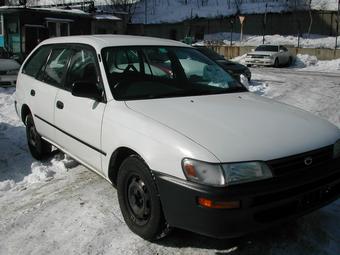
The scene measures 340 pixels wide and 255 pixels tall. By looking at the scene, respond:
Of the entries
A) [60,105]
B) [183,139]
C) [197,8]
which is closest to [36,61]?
[60,105]

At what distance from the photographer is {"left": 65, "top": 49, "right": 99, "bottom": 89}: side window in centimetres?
401

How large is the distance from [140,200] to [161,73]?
1457 millimetres

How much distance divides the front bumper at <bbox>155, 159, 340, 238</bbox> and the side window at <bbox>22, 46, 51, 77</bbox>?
2958mm

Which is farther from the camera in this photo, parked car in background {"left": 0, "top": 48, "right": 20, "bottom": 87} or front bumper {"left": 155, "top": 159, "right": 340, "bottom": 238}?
parked car in background {"left": 0, "top": 48, "right": 20, "bottom": 87}

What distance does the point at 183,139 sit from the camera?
281 cm

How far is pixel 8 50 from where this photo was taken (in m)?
22.5

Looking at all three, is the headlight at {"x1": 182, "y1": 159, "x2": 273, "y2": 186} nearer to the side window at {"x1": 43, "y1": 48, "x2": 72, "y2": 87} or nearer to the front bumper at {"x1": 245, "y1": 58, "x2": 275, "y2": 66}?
the side window at {"x1": 43, "y1": 48, "x2": 72, "y2": 87}

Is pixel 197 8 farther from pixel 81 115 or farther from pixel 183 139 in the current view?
pixel 183 139

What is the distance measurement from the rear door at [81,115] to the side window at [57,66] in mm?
153

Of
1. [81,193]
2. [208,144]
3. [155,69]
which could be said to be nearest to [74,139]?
[81,193]

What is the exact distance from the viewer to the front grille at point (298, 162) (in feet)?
8.96

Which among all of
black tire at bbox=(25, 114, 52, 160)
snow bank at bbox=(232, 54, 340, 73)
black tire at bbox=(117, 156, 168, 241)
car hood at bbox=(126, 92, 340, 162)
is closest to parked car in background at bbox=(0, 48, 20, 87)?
black tire at bbox=(25, 114, 52, 160)

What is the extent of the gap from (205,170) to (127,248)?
3.44 ft

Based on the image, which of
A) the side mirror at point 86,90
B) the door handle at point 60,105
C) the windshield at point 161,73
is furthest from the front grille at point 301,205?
the door handle at point 60,105
